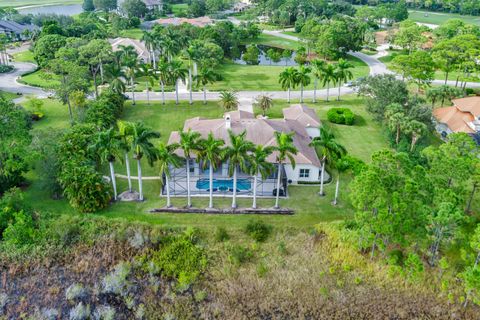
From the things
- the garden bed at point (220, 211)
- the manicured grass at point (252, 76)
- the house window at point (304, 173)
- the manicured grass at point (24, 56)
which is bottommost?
the garden bed at point (220, 211)

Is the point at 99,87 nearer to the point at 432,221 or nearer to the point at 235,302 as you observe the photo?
the point at 235,302

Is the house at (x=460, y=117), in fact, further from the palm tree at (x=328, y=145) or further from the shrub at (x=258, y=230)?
the shrub at (x=258, y=230)

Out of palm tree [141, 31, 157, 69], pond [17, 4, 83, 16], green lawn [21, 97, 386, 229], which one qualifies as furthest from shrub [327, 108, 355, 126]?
pond [17, 4, 83, 16]

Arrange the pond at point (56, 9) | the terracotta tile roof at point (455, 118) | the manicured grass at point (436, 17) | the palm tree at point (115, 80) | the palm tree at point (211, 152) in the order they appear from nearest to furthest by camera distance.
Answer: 1. the palm tree at point (211, 152)
2. the terracotta tile roof at point (455, 118)
3. the palm tree at point (115, 80)
4. the manicured grass at point (436, 17)
5. the pond at point (56, 9)

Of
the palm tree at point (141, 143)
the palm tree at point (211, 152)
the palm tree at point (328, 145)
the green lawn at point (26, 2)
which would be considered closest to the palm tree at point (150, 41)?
the palm tree at point (141, 143)

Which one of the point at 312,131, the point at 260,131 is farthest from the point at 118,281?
the point at 312,131

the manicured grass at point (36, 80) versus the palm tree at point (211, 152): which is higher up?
the palm tree at point (211, 152)

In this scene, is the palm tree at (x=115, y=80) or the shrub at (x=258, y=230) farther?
the palm tree at (x=115, y=80)

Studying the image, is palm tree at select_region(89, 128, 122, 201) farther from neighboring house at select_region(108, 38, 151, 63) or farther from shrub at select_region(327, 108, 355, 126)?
neighboring house at select_region(108, 38, 151, 63)
